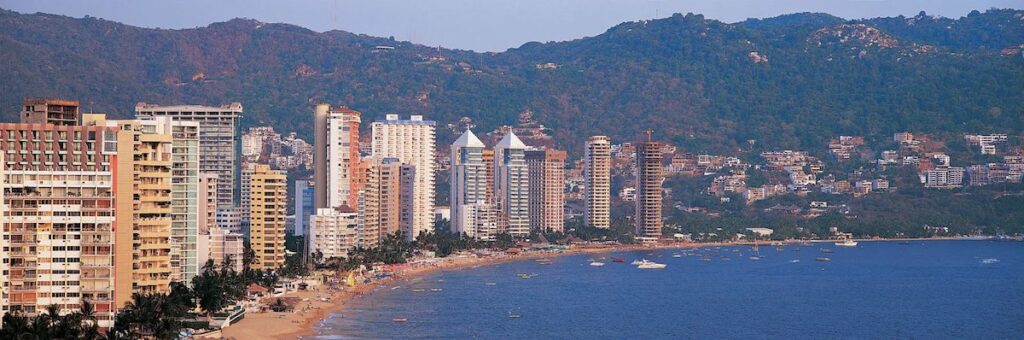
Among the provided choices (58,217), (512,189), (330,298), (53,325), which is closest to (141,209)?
(58,217)

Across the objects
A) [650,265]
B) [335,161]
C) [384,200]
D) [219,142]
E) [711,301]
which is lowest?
[711,301]

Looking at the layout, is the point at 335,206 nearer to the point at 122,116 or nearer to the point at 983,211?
the point at 122,116

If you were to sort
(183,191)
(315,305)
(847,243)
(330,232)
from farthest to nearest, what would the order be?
(847,243), (330,232), (315,305), (183,191)

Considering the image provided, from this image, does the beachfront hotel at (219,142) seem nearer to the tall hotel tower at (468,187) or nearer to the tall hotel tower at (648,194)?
the tall hotel tower at (468,187)

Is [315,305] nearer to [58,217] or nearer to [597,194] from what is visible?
[58,217]

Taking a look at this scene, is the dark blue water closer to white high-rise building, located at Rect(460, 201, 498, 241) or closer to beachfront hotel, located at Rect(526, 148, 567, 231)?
white high-rise building, located at Rect(460, 201, 498, 241)

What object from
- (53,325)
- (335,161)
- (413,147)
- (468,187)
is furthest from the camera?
(413,147)

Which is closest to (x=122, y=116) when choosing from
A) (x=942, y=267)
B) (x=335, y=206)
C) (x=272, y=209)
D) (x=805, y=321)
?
(x=335, y=206)

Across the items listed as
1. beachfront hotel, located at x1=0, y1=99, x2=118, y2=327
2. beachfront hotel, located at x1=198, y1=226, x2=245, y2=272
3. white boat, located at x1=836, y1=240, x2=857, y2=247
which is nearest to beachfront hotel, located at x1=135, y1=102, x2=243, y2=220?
beachfront hotel, located at x1=198, y1=226, x2=245, y2=272
